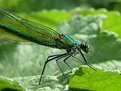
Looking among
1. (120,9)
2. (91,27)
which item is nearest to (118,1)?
(120,9)

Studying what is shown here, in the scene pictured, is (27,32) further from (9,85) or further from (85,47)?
(9,85)

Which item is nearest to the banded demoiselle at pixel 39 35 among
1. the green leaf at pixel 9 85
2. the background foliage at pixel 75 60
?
the background foliage at pixel 75 60

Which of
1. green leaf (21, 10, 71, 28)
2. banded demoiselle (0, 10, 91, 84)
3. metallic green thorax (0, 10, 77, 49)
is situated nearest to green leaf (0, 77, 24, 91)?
banded demoiselle (0, 10, 91, 84)

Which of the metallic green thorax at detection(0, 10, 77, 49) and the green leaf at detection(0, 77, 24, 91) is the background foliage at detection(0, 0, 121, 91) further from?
the metallic green thorax at detection(0, 10, 77, 49)

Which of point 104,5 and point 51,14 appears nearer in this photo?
point 51,14

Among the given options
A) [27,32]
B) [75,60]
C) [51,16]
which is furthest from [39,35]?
[51,16]

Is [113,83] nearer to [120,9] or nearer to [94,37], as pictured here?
[94,37]

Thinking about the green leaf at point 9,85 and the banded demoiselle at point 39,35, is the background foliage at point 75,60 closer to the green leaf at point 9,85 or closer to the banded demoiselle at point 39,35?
the green leaf at point 9,85

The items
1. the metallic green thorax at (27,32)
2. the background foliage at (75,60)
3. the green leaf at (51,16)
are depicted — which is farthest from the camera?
the green leaf at (51,16)
